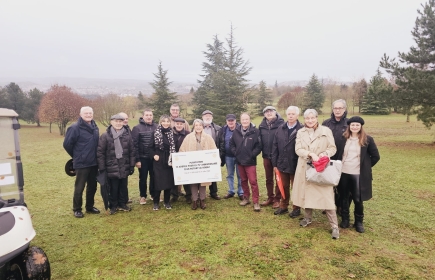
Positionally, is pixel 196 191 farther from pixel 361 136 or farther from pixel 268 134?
pixel 361 136

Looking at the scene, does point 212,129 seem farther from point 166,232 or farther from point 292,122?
point 166,232

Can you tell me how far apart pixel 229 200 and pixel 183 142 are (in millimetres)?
2021

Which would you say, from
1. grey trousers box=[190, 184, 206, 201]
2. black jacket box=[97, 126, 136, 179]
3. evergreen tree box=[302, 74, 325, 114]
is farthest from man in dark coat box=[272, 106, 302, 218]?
evergreen tree box=[302, 74, 325, 114]

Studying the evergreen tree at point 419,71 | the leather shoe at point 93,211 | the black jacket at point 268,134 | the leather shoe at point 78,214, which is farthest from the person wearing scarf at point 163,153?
the evergreen tree at point 419,71

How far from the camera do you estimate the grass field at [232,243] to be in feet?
12.8

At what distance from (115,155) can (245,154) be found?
9.45 ft

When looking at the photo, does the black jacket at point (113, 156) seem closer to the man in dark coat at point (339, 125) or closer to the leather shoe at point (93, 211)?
the leather shoe at point (93, 211)

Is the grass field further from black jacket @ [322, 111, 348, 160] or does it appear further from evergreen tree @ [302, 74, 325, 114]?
evergreen tree @ [302, 74, 325, 114]

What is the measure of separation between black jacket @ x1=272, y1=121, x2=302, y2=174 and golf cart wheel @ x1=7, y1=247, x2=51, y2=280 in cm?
434

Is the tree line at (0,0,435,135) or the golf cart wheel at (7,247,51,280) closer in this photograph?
the golf cart wheel at (7,247,51,280)

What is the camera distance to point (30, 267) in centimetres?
307

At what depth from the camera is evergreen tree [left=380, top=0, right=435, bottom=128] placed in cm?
1352

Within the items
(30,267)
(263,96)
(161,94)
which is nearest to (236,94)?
(161,94)

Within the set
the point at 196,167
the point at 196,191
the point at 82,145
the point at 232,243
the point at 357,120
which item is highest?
the point at 357,120
